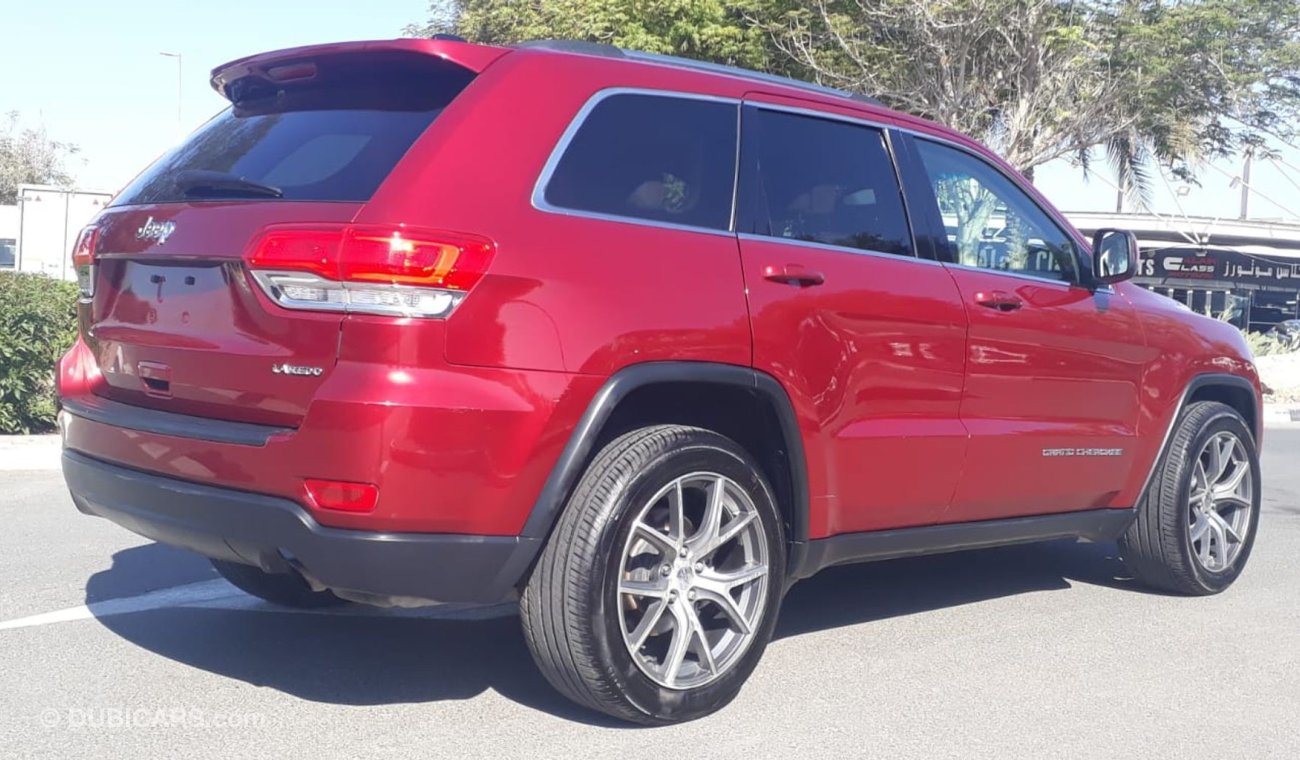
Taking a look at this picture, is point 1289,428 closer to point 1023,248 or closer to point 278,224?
point 1023,248

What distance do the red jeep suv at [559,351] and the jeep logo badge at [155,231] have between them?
2 centimetres

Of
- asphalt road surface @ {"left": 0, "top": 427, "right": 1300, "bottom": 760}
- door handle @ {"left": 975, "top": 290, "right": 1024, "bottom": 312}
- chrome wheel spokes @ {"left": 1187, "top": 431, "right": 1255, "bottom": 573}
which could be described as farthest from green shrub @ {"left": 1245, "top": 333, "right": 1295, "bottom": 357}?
door handle @ {"left": 975, "top": 290, "right": 1024, "bottom": 312}

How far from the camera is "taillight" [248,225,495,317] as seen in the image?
3.54 meters

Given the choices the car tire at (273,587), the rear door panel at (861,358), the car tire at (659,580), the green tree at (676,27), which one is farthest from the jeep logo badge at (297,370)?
the green tree at (676,27)

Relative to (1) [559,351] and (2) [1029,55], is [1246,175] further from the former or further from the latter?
(1) [559,351]

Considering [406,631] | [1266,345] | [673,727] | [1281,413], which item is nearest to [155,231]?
[406,631]

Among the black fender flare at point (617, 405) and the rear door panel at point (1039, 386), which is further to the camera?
the rear door panel at point (1039, 386)

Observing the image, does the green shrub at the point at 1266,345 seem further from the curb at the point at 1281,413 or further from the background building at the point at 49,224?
the background building at the point at 49,224

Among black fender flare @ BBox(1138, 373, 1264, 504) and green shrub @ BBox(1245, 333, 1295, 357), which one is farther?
green shrub @ BBox(1245, 333, 1295, 357)

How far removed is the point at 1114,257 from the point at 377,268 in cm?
331

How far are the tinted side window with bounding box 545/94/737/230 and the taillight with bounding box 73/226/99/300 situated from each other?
152 cm

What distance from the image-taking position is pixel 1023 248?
18.2 feet

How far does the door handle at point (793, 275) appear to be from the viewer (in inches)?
170

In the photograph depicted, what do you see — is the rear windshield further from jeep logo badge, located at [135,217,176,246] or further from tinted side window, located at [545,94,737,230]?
tinted side window, located at [545,94,737,230]
